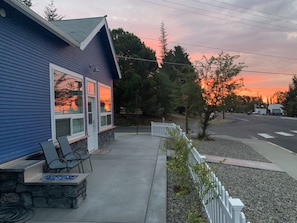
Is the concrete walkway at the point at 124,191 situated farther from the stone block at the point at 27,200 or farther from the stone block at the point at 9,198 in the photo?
the stone block at the point at 9,198

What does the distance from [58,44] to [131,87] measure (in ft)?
60.8

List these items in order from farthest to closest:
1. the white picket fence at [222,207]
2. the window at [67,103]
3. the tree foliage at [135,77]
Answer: the tree foliage at [135,77], the window at [67,103], the white picket fence at [222,207]

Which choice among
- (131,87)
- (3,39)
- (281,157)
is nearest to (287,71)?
(131,87)

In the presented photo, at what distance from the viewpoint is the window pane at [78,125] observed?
7.64m

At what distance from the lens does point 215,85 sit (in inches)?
531

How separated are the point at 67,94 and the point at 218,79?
8932 millimetres

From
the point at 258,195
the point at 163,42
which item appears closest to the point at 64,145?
the point at 258,195

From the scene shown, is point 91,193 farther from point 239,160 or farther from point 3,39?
point 239,160

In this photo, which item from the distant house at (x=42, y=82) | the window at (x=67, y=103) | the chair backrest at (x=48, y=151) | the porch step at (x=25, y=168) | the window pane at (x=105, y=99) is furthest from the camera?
the window pane at (x=105, y=99)

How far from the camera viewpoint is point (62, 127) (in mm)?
6793

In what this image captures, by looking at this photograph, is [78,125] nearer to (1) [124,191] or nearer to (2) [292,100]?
(1) [124,191]

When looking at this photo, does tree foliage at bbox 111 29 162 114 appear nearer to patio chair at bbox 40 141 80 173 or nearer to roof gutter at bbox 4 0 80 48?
roof gutter at bbox 4 0 80 48

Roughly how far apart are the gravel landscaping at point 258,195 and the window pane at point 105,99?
591cm

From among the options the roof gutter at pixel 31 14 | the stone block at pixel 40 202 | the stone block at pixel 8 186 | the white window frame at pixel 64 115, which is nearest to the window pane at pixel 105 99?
the white window frame at pixel 64 115
